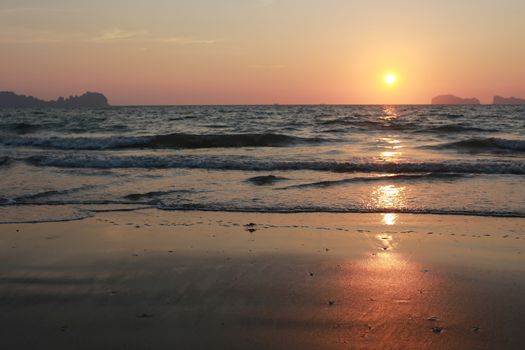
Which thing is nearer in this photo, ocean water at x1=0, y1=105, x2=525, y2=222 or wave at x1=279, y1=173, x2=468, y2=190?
ocean water at x1=0, y1=105, x2=525, y2=222

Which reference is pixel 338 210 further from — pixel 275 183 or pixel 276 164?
pixel 276 164

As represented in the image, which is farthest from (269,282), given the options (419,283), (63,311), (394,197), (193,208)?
(394,197)

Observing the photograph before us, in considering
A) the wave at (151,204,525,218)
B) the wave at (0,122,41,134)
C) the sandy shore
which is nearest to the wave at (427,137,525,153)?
the wave at (151,204,525,218)

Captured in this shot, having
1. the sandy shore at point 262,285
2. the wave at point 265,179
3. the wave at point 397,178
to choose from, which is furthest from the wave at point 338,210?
the wave at point 265,179

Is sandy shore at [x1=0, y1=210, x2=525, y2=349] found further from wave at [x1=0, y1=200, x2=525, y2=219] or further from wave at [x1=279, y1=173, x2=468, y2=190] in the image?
wave at [x1=279, y1=173, x2=468, y2=190]

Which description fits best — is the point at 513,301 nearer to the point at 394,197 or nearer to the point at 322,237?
the point at 322,237

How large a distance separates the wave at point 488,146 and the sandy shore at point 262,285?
15.2 meters

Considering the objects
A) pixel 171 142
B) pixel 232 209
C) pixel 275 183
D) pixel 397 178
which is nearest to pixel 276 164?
pixel 275 183

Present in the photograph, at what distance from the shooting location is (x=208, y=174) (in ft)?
45.9

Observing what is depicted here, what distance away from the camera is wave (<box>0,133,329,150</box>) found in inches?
973

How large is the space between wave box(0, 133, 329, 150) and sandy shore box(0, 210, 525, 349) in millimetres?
17170

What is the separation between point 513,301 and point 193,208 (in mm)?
5886

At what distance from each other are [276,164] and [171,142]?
1155 centimetres

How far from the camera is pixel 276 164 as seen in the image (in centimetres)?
1580
